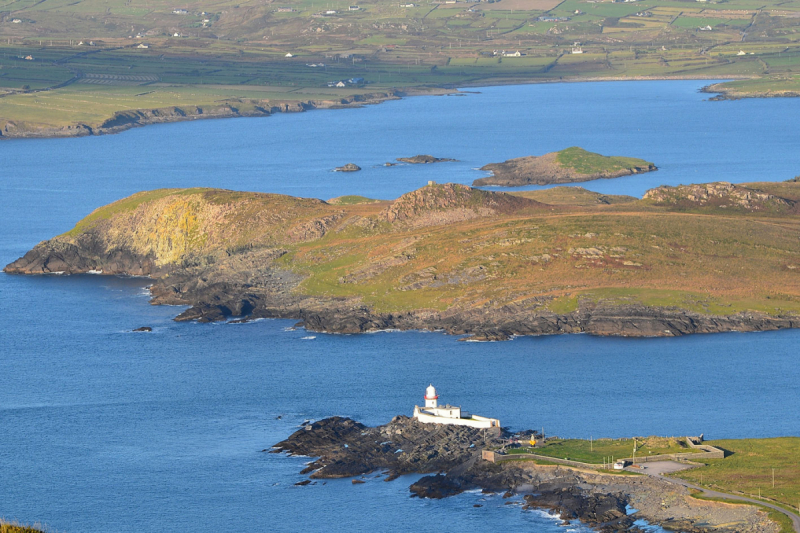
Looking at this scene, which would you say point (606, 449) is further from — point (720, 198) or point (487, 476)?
point (720, 198)

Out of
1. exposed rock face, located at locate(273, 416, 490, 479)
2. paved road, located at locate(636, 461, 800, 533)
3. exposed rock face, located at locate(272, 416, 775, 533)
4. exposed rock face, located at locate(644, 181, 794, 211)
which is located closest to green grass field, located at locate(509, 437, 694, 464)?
exposed rock face, located at locate(272, 416, 775, 533)

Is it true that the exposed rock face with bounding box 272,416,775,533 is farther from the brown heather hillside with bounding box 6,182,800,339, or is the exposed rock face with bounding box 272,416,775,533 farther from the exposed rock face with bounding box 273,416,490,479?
the brown heather hillside with bounding box 6,182,800,339

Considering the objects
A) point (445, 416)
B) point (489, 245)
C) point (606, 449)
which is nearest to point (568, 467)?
point (606, 449)

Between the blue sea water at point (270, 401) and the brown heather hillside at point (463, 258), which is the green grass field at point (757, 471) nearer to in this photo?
the blue sea water at point (270, 401)

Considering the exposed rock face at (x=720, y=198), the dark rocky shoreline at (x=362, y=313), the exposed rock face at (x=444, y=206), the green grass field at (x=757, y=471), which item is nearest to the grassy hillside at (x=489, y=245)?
the exposed rock face at (x=444, y=206)

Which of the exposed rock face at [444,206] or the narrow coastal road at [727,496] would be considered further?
→ the exposed rock face at [444,206]

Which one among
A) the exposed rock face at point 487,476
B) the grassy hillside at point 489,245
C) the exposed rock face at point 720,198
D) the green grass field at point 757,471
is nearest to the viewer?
the exposed rock face at point 487,476
